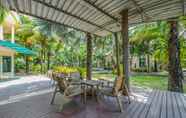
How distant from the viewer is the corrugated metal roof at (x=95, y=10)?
16.3 ft

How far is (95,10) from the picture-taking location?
18.5 feet

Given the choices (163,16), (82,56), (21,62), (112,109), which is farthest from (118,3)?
(82,56)

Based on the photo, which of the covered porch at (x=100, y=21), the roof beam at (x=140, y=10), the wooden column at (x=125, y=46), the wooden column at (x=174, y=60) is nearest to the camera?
the covered porch at (x=100, y=21)

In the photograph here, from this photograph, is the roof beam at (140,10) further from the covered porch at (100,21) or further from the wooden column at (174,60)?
the wooden column at (174,60)

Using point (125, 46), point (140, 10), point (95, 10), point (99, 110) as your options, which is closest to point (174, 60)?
point (125, 46)

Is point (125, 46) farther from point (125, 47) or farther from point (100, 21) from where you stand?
point (100, 21)

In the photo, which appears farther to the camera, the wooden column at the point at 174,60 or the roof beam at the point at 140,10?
the wooden column at the point at 174,60

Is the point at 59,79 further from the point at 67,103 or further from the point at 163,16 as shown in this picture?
the point at 163,16

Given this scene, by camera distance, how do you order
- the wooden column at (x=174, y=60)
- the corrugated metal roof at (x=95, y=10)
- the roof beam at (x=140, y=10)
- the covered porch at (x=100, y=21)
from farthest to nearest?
the wooden column at (x=174, y=60) < the roof beam at (x=140, y=10) < the corrugated metal roof at (x=95, y=10) < the covered porch at (x=100, y=21)

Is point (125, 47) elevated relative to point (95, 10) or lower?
lower

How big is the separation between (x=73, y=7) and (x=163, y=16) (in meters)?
3.30

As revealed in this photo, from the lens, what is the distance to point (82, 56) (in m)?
31.6

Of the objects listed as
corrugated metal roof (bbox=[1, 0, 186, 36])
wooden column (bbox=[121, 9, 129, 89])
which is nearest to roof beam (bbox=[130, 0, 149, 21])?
corrugated metal roof (bbox=[1, 0, 186, 36])

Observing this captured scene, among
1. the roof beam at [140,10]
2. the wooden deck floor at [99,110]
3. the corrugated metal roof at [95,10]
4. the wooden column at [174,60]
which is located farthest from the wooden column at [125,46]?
the wooden column at [174,60]
